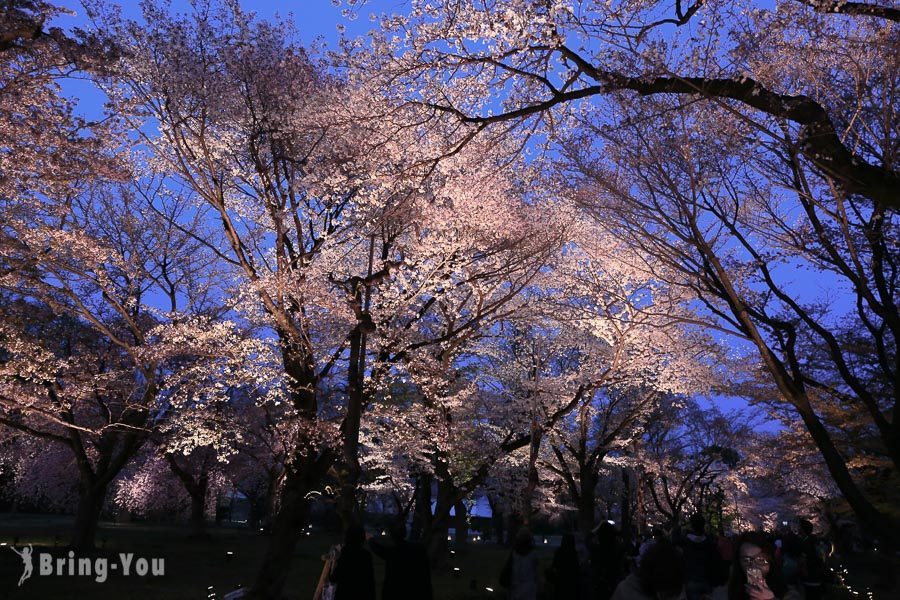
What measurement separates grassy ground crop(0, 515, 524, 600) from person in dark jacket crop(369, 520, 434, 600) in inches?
212

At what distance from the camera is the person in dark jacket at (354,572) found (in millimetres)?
6043

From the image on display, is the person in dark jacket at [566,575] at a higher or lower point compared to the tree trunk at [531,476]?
lower

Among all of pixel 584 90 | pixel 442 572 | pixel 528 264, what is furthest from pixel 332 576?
pixel 442 572

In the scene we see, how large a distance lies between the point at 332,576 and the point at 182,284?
1882cm

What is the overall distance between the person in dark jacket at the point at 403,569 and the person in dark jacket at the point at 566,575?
2108 mm

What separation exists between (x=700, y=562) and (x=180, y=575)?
14.1 m

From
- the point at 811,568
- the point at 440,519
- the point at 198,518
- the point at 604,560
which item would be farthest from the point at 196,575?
the point at 811,568

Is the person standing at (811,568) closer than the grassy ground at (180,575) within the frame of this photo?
Yes

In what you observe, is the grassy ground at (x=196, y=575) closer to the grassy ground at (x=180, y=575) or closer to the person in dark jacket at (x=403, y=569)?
the grassy ground at (x=180, y=575)

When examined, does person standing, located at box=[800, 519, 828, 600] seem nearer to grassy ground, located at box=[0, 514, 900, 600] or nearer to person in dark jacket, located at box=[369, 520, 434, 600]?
grassy ground, located at box=[0, 514, 900, 600]

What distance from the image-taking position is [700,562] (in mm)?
8227

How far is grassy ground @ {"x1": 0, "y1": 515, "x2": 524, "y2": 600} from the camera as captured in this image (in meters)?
12.8

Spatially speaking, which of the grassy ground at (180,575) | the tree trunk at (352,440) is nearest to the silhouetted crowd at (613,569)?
the tree trunk at (352,440)

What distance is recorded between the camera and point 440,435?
16344 millimetres
